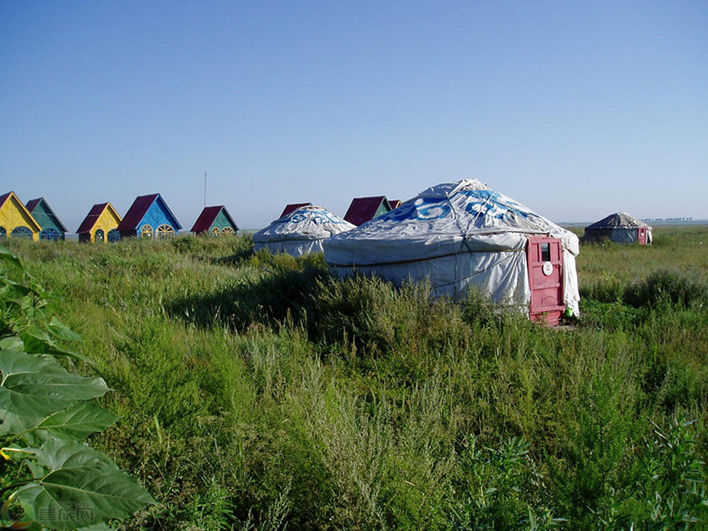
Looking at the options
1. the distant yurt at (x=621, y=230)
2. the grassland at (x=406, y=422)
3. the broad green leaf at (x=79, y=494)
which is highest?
the distant yurt at (x=621, y=230)

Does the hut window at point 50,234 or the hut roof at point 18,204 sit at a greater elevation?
the hut roof at point 18,204

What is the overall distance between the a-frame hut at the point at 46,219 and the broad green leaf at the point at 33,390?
25495mm

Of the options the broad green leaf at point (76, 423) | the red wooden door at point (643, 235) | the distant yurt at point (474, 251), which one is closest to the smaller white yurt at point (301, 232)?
the distant yurt at point (474, 251)

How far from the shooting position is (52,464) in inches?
45.9

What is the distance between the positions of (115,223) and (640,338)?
25694mm

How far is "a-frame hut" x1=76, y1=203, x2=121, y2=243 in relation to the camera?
2420cm

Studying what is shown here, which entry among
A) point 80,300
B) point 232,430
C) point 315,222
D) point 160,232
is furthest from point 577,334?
point 160,232

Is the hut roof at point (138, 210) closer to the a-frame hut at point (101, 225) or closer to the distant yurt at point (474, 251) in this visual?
the a-frame hut at point (101, 225)

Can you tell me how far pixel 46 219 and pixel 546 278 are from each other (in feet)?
78.9

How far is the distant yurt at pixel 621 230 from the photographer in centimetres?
2797

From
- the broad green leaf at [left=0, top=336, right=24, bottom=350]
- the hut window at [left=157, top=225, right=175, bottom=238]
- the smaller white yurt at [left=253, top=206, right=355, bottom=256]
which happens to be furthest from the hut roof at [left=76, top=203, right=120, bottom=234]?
Answer: the broad green leaf at [left=0, top=336, right=24, bottom=350]

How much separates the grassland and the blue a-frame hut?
18801mm

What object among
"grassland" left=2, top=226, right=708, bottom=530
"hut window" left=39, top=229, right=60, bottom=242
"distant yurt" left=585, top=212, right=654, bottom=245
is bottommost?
"grassland" left=2, top=226, right=708, bottom=530

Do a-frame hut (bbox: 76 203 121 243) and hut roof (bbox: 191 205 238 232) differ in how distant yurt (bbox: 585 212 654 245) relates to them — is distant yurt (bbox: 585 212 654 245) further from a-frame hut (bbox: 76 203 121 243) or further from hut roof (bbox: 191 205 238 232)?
a-frame hut (bbox: 76 203 121 243)
